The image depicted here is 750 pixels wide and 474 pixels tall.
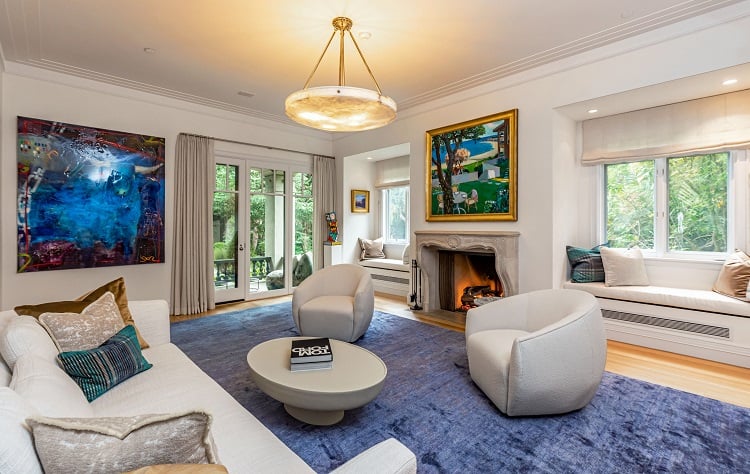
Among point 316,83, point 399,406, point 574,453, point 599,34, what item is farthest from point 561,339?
point 316,83

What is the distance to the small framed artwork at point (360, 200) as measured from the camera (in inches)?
277

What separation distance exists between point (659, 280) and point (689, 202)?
2.85 feet

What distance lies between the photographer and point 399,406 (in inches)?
97.0

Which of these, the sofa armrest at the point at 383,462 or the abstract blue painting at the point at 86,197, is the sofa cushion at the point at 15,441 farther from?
the abstract blue painting at the point at 86,197

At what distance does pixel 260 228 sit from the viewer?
5922 millimetres

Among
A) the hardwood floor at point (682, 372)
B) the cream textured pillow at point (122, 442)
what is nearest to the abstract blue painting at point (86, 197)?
the cream textured pillow at point (122, 442)

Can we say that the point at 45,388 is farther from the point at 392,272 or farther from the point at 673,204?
the point at 392,272

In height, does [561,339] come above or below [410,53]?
below

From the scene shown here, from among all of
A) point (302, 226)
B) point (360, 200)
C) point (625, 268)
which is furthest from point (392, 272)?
point (625, 268)

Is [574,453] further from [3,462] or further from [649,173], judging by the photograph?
[649,173]

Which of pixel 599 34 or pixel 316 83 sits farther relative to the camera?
pixel 316 83

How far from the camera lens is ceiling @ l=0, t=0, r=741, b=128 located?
2.93m

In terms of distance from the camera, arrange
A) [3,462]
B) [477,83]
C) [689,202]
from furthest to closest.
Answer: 1. [477,83]
2. [689,202]
3. [3,462]

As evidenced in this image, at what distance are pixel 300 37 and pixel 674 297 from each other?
13.9ft
